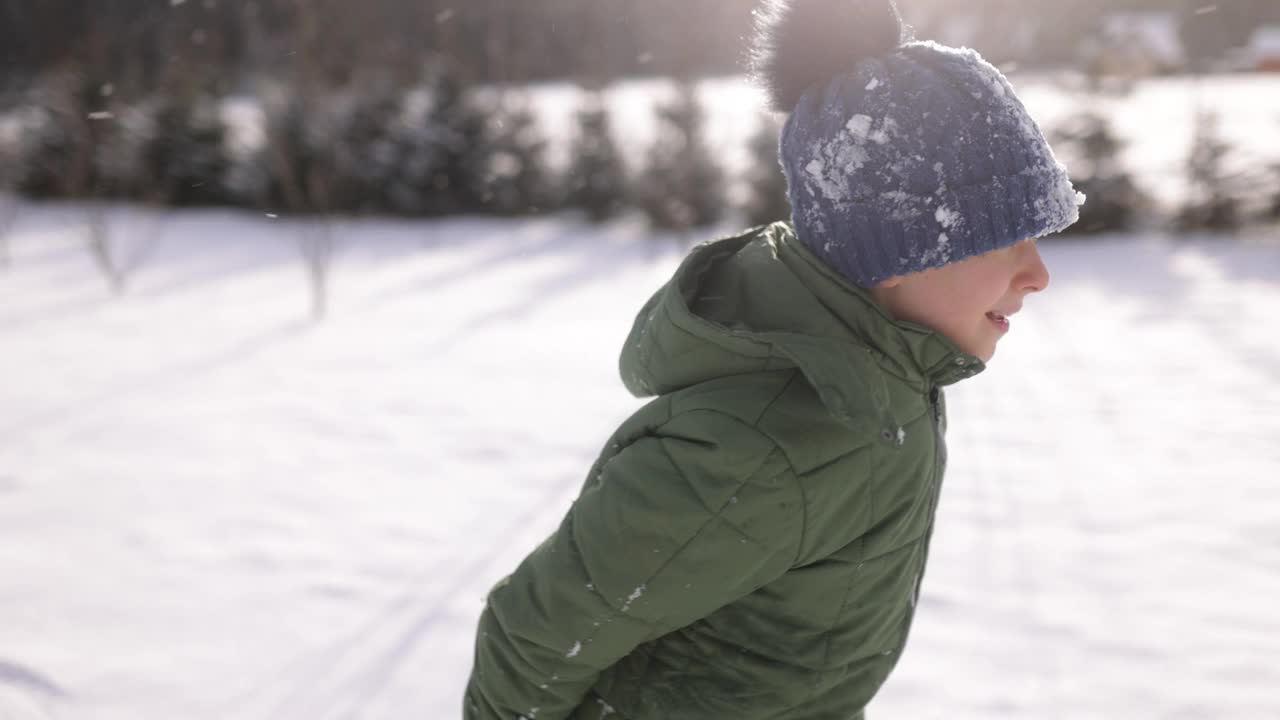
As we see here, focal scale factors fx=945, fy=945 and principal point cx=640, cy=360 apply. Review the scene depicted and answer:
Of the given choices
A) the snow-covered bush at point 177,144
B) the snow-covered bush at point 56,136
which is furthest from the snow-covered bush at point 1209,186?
the snow-covered bush at point 56,136

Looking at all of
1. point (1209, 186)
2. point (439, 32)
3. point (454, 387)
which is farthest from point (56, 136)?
point (1209, 186)

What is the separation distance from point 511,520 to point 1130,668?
1782 millimetres

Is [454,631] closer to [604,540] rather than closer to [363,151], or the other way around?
[604,540]

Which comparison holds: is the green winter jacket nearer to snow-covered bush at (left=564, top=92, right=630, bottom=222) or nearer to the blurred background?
the blurred background

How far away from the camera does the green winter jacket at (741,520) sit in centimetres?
97

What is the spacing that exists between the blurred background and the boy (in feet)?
0.83

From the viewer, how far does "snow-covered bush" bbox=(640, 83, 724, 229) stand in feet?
25.1

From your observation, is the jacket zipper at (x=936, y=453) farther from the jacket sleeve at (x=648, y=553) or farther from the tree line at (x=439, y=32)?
the tree line at (x=439, y=32)

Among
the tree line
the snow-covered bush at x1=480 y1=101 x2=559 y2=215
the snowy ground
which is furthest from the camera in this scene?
the tree line

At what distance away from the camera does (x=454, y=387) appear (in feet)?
14.4

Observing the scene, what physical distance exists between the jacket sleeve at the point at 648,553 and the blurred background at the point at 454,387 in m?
0.54

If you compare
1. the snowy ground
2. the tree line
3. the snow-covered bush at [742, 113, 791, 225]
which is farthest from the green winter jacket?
the tree line

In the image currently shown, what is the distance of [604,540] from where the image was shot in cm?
99

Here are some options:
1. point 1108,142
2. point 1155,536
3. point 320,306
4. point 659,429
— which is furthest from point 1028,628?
point 1108,142
